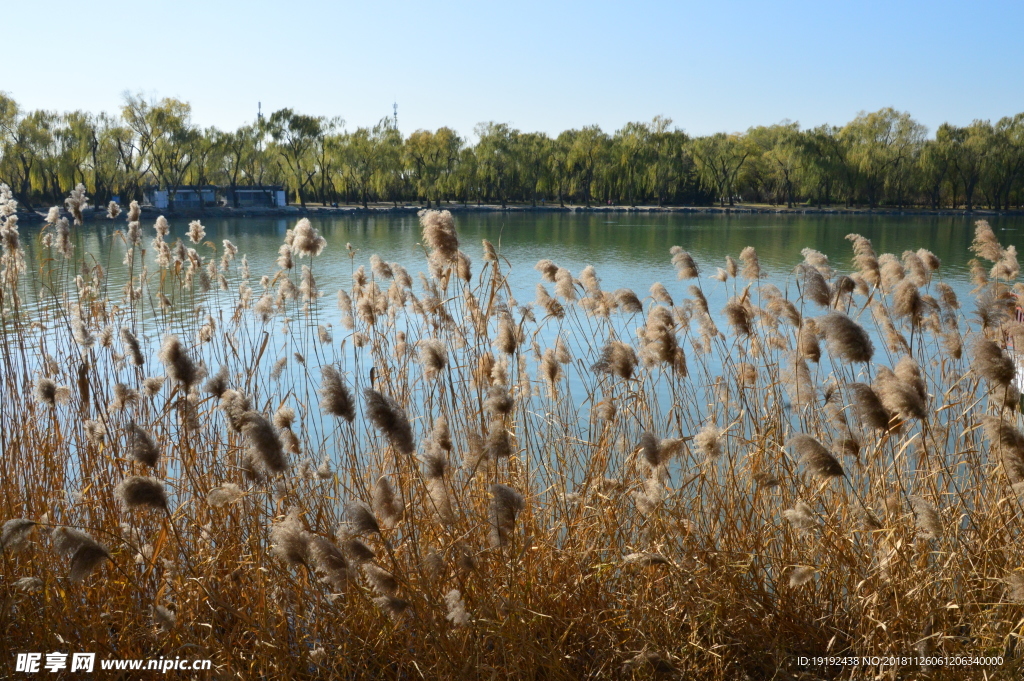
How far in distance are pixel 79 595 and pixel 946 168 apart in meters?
64.3

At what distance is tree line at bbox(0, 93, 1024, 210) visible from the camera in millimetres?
52094

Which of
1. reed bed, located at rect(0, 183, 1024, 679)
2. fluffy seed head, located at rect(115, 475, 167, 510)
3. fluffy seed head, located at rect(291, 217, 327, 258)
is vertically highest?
fluffy seed head, located at rect(291, 217, 327, 258)

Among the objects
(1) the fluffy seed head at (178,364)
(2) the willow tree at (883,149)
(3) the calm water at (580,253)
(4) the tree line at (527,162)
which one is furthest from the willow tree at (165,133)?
(1) the fluffy seed head at (178,364)

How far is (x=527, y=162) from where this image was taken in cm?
6756

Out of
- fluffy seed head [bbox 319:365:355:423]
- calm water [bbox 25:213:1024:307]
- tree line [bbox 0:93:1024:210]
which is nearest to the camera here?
fluffy seed head [bbox 319:365:355:423]

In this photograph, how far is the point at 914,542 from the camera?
9.28ft

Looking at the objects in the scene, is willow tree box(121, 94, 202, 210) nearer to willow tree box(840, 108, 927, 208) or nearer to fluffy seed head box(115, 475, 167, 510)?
willow tree box(840, 108, 927, 208)

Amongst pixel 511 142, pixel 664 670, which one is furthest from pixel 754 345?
pixel 511 142

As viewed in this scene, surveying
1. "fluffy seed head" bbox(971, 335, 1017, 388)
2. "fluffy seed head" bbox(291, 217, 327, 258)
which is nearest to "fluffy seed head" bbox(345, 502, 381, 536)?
"fluffy seed head" bbox(971, 335, 1017, 388)

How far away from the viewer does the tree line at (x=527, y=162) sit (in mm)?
52094

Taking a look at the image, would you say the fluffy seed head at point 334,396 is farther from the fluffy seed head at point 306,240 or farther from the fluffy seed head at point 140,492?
the fluffy seed head at point 306,240

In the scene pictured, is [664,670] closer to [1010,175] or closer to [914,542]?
[914,542]

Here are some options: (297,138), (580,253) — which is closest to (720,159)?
(297,138)

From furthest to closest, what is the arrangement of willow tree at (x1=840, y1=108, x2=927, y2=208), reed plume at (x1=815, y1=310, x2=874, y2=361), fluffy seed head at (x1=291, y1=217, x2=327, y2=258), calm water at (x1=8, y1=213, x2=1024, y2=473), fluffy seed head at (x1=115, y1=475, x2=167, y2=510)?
willow tree at (x1=840, y1=108, x2=927, y2=208) → calm water at (x1=8, y1=213, x2=1024, y2=473) → fluffy seed head at (x1=291, y1=217, x2=327, y2=258) → reed plume at (x1=815, y1=310, x2=874, y2=361) → fluffy seed head at (x1=115, y1=475, x2=167, y2=510)
